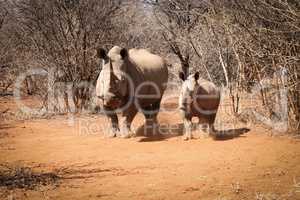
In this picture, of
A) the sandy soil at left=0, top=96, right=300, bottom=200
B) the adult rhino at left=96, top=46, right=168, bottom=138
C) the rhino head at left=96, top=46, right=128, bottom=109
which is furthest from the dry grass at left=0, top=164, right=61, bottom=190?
the adult rhino at left=96, top=46, right=168, bottom=138

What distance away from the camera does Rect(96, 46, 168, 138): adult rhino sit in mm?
9922

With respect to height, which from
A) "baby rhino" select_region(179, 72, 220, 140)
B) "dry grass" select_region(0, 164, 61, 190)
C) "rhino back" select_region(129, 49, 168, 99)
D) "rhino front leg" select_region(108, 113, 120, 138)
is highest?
"rhino back" select_region(129, 49, 168, 99)

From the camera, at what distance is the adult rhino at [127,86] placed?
32.6 ft

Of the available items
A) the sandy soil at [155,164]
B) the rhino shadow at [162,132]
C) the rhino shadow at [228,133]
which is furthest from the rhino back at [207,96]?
the rhino shadow at [162,132]

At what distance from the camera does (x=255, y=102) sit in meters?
13.1

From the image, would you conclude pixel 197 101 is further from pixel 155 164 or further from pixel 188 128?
pixel 155 164

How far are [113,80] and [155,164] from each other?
9.40 feet

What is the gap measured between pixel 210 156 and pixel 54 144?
3.43m

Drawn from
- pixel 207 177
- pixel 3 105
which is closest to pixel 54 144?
pixel 207 177

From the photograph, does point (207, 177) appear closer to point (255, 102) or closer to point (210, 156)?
point (210, 156)

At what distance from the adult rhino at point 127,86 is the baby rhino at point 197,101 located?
4.01 feet

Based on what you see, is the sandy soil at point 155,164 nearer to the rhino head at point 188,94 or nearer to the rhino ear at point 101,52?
the rhino head at point 188,94

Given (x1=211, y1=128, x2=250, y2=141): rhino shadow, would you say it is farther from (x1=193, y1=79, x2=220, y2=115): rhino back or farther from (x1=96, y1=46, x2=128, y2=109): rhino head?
(x1=96, y1=46, x2=128, y2=109): rhino head

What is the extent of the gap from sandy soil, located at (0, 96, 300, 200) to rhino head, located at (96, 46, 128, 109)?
895mm
